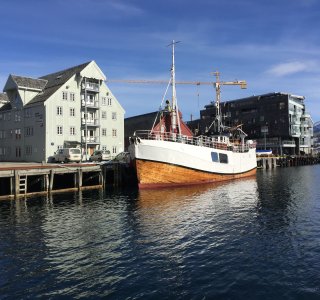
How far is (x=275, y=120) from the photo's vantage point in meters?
116

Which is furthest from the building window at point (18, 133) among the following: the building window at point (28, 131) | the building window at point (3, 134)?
the building window at point (3, 134)

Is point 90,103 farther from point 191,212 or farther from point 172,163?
point 191,212

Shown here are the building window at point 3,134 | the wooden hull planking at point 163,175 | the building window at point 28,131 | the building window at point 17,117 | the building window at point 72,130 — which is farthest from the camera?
the building window at point 3,134

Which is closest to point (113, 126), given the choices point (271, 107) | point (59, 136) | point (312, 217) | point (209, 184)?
point (59, 136)

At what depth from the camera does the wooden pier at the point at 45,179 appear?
34125mm

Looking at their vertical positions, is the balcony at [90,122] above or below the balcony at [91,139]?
above

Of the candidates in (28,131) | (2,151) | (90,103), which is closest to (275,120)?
(90,103)

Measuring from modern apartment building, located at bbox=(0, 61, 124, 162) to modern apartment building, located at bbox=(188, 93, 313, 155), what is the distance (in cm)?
5945

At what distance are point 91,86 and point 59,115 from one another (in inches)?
332

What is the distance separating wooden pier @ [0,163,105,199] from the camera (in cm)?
3412

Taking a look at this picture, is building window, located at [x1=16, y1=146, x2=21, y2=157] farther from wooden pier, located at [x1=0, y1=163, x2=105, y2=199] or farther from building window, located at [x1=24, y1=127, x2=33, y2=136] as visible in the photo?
wooden pier, located at [x1=0, y1=163, x2=105, y2=199]

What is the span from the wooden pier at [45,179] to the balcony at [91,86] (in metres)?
20.5

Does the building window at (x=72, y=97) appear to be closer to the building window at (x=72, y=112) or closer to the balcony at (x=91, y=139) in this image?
the building window at (x=72, y=112)

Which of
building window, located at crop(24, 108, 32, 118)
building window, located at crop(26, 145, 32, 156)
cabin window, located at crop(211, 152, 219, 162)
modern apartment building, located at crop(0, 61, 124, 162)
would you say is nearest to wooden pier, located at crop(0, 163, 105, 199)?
modern apartment building, located at crop(0, 61, 124, 162)
